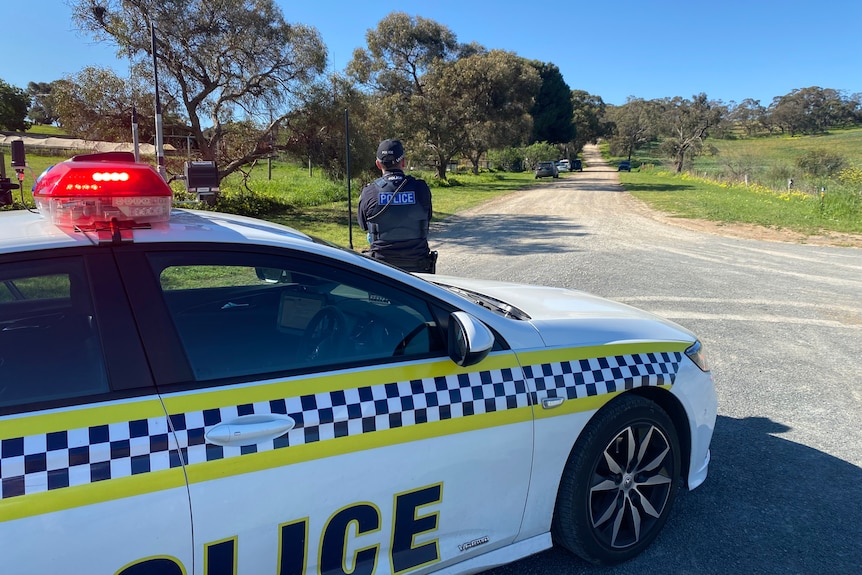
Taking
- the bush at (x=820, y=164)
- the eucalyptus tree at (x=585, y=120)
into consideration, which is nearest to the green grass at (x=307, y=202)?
the bush at (x=820, y=164)

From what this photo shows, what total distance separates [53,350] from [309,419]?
0.83 meters

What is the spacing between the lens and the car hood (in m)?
2.59

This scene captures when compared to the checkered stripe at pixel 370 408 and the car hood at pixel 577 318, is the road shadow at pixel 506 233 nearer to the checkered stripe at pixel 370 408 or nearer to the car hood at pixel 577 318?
the car hood at pixel 577 318

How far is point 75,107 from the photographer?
1412cm

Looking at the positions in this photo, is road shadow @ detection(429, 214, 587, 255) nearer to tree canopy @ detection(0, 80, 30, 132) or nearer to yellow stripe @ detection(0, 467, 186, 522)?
yellow stripe @ detection(0, 467, 186, 522)

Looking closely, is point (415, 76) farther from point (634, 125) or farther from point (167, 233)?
point (634, 125)

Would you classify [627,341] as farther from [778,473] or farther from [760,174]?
[760,174]

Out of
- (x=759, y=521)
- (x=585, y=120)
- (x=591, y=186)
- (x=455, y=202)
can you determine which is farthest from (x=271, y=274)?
(x=585, y=120)

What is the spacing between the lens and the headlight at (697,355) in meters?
2.90

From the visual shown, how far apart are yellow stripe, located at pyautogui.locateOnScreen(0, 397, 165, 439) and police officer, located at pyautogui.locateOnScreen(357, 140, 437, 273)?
3257 mm

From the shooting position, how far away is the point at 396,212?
4.81m

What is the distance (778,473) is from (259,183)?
18.6 m

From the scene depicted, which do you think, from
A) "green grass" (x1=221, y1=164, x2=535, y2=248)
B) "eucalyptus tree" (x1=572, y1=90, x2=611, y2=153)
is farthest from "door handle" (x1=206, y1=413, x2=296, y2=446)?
"eucalyptus tree" (x1=572, y1=90, x2=611, y2=153)

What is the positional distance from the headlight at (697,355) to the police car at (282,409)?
148 millimetres
